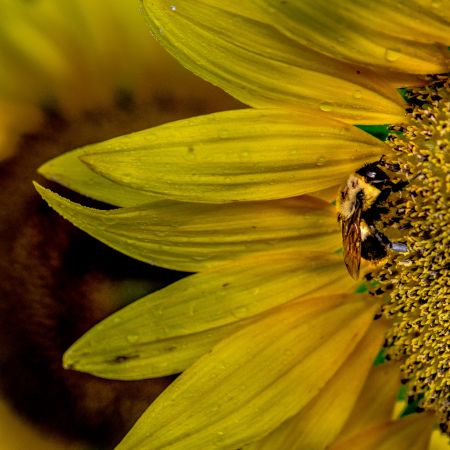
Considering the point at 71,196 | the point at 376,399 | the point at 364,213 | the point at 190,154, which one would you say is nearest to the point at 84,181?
the point at 71,196

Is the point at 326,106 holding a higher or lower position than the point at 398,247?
higher

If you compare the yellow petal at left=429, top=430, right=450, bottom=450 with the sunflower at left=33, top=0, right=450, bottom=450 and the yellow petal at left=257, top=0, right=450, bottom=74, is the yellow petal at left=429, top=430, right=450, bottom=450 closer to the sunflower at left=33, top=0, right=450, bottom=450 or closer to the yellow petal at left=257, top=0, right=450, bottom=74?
the sunflower at left=33, top=0, right=450, bottom=450

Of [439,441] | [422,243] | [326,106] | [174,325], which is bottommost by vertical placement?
[439,441]

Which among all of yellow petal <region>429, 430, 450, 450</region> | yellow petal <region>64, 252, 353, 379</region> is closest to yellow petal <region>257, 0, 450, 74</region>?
yellow petal <region>64, 252, 353, 379</region>

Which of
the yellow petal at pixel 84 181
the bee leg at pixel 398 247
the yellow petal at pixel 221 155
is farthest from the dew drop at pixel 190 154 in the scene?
the bee leg at pixel 398 247

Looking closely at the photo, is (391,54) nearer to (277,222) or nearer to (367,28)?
(367,28)
